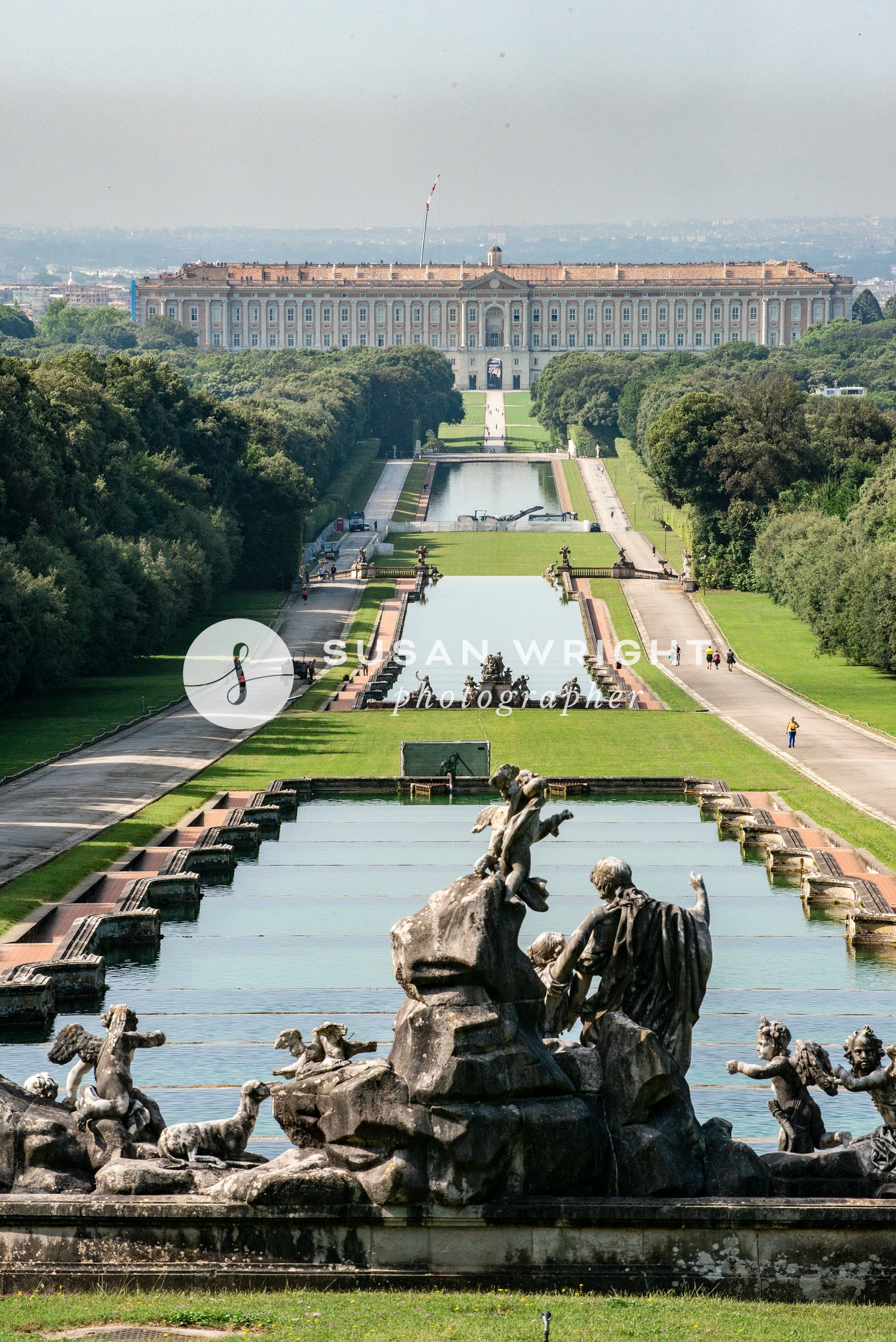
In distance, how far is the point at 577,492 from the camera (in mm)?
145500

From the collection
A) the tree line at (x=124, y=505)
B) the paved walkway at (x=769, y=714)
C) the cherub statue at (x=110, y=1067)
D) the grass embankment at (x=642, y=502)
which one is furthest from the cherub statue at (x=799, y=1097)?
the grass embankment at (x=642, y=502)

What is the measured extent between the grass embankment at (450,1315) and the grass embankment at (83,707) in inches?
1336

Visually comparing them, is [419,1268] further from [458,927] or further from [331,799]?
[331,799]

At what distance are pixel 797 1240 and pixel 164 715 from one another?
4662 centimetres

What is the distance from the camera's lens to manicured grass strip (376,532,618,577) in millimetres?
106500

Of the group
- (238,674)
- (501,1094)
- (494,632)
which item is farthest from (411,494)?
(501,1094)

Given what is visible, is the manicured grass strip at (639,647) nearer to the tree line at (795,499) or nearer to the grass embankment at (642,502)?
the tree line at (795,499)

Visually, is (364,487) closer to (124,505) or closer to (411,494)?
(411,494)

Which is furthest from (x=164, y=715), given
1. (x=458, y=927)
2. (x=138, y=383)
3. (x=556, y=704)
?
(x=458, y=927)

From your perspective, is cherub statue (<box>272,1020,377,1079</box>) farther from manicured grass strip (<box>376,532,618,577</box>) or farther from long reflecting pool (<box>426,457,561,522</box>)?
long reflecting pool (<box>426,457,561,522</box>)

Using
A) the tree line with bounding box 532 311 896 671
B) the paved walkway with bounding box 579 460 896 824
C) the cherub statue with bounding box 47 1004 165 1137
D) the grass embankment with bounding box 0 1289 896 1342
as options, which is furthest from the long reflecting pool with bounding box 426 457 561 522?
the grass embankment with bounding box 0 1289 896 1342

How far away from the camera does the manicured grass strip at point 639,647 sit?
205 feet

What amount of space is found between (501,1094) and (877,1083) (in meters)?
3.17

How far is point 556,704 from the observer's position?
206 feet
